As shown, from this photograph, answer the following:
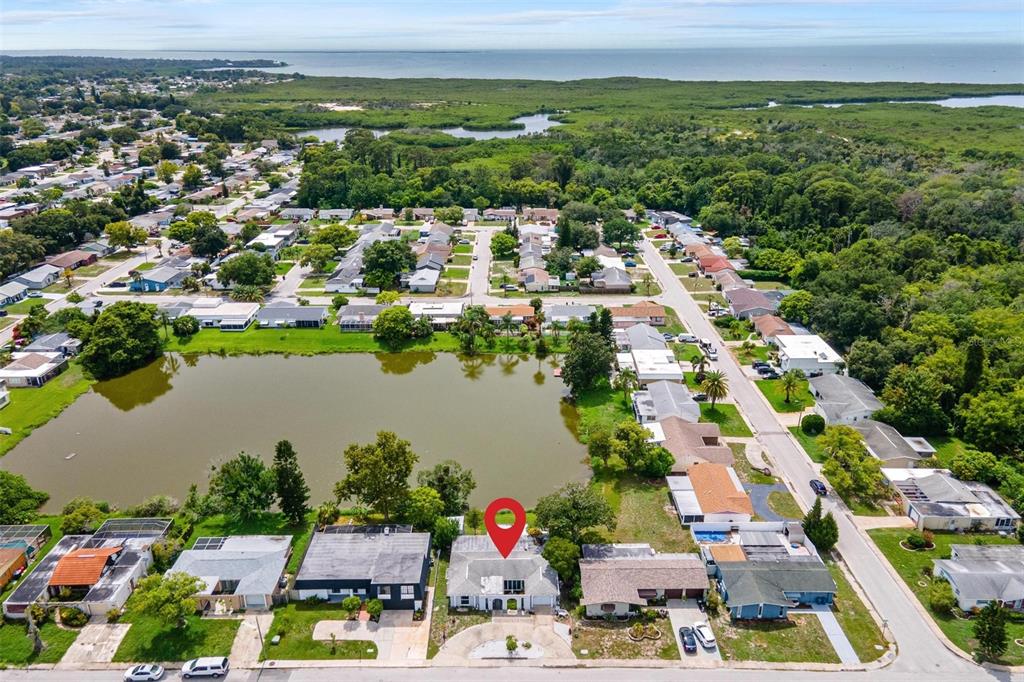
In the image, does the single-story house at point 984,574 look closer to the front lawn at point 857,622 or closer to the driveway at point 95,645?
the front lawn at point 857,622

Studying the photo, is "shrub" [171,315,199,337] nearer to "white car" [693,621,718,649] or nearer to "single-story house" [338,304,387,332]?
"single-story house" [338,304,387,332]

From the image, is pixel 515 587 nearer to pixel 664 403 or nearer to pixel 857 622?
pixel 857 622

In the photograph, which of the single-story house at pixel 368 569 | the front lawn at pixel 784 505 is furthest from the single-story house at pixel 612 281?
the single-story house at pixel 368 569

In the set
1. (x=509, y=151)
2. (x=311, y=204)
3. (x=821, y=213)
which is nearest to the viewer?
(x=821, y=213)

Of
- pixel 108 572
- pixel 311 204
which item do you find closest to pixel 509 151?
pixel 311 204

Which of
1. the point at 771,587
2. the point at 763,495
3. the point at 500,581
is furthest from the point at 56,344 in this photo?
the point at 771,587

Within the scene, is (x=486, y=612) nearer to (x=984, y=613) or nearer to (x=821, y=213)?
(x=984, y=613)
